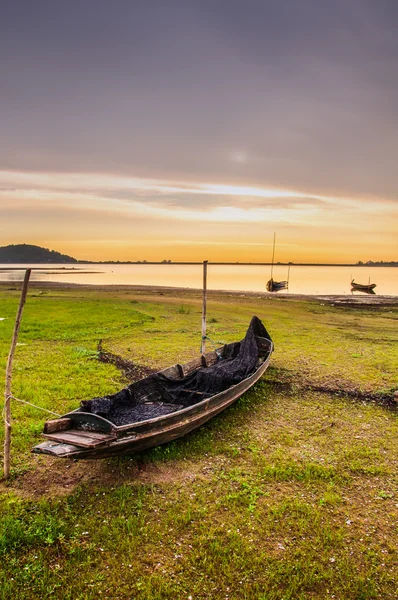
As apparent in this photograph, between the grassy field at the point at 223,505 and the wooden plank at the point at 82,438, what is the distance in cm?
104

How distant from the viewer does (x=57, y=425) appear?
22.0ft

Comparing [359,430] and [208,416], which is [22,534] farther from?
[359,430]

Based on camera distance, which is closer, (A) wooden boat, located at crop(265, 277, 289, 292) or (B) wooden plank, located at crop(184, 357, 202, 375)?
(B) wooden plank, located at crop(184, 357, 202, 375)

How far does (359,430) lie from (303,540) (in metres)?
4.50

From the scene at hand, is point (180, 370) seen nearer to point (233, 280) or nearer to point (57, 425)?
point (57, 425)

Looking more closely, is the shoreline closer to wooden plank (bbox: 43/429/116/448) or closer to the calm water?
the calm water

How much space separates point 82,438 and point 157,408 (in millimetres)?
2876

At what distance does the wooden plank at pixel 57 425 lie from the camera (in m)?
6.58

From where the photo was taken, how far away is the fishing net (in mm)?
8273

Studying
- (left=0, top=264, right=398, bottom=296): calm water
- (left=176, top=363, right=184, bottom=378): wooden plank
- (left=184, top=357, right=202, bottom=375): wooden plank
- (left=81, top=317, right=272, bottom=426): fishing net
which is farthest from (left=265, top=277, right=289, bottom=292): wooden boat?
(left=176, top=363, right=184, bottom=378): wooden plank

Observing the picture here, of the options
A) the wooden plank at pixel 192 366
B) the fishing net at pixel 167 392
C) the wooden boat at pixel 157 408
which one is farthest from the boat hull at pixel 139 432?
the wooden plank at pixel 192 366

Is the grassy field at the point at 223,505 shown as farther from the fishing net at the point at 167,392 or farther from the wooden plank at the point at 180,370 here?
the wooden plank at the point at 180,370

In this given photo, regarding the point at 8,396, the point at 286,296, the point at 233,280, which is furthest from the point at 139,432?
the point at 233,280

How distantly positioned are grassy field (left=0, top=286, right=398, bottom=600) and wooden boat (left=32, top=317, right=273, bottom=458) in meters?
0.71
